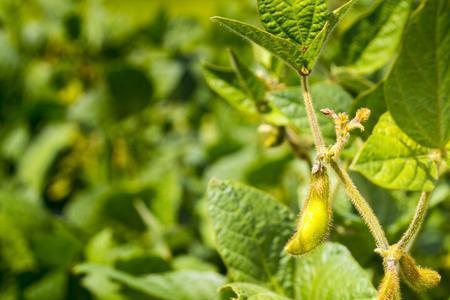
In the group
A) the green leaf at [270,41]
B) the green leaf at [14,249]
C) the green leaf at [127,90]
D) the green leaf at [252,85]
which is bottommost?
the green leaf at [14,249]

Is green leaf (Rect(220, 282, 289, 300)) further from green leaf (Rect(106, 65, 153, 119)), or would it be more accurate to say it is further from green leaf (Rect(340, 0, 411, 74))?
green leaf (Rect(106, 65, 153, 119))

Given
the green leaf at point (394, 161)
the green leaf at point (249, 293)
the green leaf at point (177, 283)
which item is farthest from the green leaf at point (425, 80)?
the green leaf at point (177, 283)

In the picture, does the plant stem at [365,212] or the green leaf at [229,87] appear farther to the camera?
the green leaf at [229,87]

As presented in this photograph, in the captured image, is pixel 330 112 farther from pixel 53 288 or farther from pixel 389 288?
pixel 53 288

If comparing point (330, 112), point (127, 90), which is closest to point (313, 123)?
point (330, 112)

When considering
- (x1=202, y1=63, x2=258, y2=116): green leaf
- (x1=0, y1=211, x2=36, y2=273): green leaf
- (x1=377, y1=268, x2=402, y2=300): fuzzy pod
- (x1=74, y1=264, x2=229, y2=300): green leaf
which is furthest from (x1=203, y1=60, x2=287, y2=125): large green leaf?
(x1=0, y1=211, x2=36, y2=273): green leaf

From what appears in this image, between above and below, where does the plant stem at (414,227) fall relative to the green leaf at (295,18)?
below

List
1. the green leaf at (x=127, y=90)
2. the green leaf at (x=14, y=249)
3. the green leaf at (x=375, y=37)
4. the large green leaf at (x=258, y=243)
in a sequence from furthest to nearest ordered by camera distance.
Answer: the green leaf at (x=127, y=90) < the green leaf at (x=14, y=249) < the green leaf at (x=375, y=37) < the large green leaf at (x=258, y=243)

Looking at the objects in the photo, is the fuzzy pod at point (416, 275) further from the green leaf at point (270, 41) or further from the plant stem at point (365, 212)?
the green leaf at point (270, 41)
